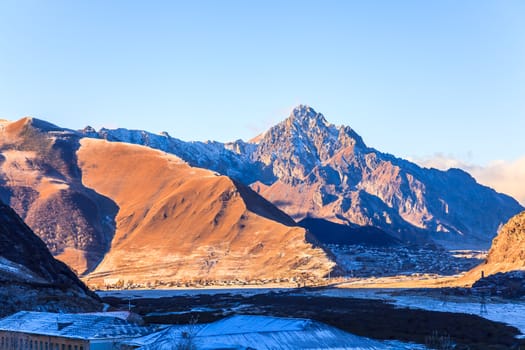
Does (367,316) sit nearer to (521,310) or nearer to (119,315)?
(521,310)

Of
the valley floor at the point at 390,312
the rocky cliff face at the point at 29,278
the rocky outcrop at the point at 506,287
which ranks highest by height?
the rocky cliff face at the point at 29,278

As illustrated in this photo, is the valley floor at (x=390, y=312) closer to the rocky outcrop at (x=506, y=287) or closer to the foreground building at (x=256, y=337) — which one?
the rocky outcrop at (x=506, y=287)

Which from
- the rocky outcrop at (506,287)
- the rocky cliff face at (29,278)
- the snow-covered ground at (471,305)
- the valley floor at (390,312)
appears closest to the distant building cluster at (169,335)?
the rocky cliff face at (29,278)

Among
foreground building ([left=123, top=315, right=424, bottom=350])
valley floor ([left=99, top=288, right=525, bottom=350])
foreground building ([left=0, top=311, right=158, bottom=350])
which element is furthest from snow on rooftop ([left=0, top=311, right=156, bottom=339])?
valley floor ([left=99, top=288, right=525, bottom=350])

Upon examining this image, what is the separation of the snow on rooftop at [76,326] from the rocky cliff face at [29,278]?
23.0 meters

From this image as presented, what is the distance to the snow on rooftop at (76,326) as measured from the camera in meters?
67.1

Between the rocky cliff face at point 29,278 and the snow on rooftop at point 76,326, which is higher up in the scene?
the rocky cliff face at point 29,278

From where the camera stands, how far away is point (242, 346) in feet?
198

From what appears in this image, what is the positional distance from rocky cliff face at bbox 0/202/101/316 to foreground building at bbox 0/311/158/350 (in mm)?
23988

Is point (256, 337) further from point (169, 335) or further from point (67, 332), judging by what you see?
point (67, 332)

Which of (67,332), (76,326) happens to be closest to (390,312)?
(76,326)

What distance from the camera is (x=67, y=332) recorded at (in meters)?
67.4

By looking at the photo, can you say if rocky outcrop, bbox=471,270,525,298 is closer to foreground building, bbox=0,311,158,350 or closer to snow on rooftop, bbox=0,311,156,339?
snow on rooftop, bbox=0,311,156,339

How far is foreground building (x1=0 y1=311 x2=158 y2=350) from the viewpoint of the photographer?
65881 mm
